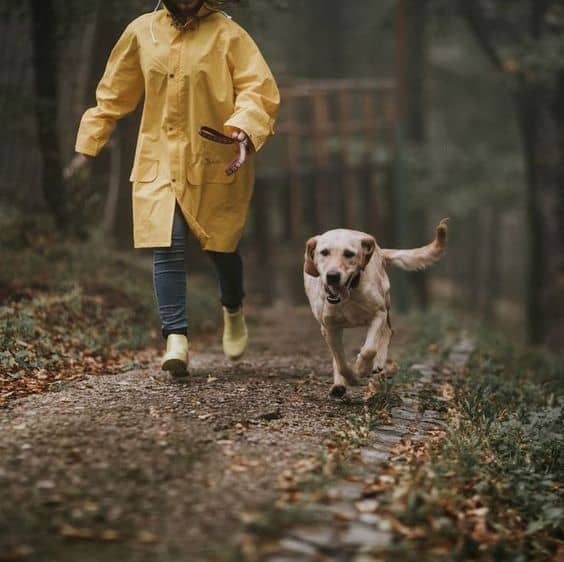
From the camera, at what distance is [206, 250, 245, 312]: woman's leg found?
6.53 meters

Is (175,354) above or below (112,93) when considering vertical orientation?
below

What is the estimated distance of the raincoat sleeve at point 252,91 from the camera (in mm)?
5707

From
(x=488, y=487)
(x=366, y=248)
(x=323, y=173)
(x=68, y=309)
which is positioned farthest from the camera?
(x=323, y=173)

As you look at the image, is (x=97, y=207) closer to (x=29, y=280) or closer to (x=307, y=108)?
(x=29, y=280)

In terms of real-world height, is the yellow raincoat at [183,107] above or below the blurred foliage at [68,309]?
above

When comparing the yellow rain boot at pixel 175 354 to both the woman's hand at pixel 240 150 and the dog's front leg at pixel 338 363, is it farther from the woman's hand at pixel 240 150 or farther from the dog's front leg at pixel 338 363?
the woman's hand at pixel 240 150

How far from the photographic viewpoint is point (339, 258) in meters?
5.24

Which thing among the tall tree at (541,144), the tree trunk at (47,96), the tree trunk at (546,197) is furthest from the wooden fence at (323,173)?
the tree trunk at (47,96)

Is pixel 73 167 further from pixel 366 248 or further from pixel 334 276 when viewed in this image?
pixel 334 276

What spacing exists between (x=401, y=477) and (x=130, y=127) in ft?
25.3

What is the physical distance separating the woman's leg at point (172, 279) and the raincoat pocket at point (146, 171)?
9.7 inches

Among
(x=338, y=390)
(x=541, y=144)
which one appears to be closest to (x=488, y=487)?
(x=338, y=390)

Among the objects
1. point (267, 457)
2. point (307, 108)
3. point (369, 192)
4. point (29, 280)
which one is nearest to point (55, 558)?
point (267, 457)

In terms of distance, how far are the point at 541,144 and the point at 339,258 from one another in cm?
1012
